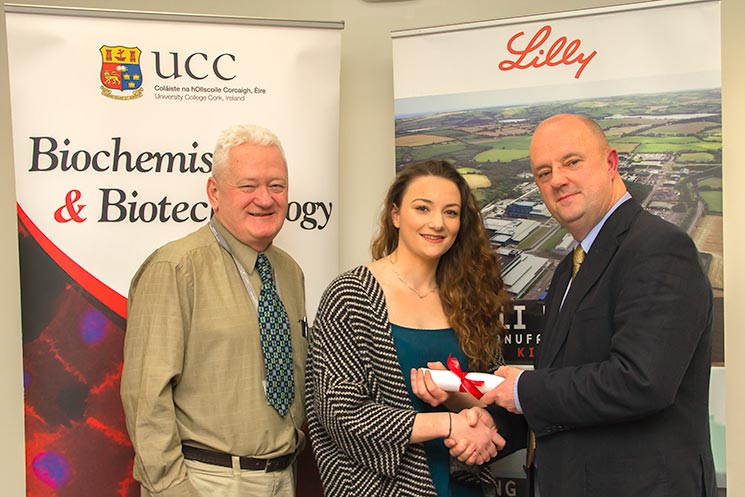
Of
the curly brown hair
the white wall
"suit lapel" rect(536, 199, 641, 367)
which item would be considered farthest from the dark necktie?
the white wall

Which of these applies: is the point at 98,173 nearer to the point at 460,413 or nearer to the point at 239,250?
the point at 239,250

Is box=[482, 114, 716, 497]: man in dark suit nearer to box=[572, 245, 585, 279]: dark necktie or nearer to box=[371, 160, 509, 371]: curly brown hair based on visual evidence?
box=[572, 245, 585, 279]: dark necktie

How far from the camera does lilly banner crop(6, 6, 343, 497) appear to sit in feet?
9.23

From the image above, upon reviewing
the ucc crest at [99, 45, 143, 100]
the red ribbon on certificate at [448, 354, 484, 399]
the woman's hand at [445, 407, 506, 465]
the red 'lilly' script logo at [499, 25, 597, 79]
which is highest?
the red 'lilly' script logo at [499, 25, 597, 79]

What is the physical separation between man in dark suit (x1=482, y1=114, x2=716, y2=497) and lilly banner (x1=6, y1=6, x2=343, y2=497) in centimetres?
154

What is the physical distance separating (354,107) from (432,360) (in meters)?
1.75

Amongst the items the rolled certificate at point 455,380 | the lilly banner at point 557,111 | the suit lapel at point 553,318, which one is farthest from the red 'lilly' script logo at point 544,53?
the rolled certificate at point 455,380

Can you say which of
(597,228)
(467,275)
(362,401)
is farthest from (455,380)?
(597,228)

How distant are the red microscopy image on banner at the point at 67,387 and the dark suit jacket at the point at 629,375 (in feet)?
5.79

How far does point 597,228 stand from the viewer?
2047 millimetres

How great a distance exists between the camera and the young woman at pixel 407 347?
213 cm

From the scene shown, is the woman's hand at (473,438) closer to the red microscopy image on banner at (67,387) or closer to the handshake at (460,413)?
the handshake at (460,413)

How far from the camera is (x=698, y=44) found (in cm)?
287

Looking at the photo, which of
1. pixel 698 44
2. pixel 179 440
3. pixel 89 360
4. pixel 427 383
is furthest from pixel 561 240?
pixel 89 360
